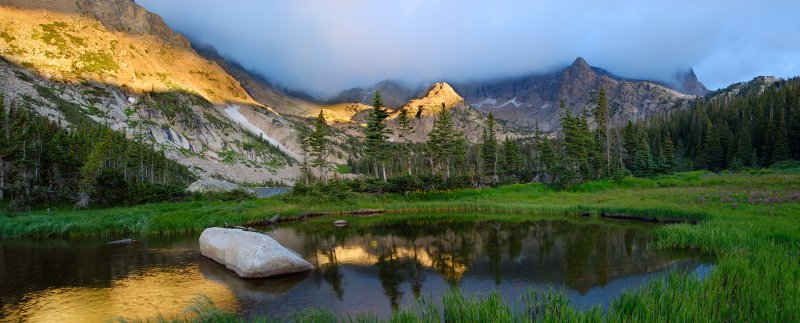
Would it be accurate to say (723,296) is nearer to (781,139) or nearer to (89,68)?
(781,139)

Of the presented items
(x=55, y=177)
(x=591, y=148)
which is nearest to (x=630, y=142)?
(x=591, y=148)

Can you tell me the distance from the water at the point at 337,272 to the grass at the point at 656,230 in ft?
6.41

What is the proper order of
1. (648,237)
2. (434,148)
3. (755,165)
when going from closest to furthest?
1. (648,237)
2. (434,148)
3. (755,165)

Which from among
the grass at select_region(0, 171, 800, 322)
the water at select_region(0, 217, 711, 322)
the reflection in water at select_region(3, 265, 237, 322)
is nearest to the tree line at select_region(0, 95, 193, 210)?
the grass at select_region(0, 171, 800, 322)

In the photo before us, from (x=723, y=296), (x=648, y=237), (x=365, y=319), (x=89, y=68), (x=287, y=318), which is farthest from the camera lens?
(x=89, y=68)

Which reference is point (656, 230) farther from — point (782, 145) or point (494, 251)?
point (782, 145)

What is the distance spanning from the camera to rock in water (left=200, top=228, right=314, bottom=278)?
16.5m

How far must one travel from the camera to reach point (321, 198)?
4481 centimetres

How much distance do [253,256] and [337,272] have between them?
3.83m

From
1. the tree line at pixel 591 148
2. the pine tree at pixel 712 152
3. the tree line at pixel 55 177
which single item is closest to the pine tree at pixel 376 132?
the tree line at pixel 591 148

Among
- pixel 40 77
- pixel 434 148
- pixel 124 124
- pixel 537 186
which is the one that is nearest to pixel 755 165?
pixel 537 186

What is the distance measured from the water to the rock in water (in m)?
0.48

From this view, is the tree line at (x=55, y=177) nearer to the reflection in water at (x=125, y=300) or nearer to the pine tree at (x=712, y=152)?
the reflection in water at (x=125, y=300)

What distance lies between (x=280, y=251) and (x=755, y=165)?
351ft
